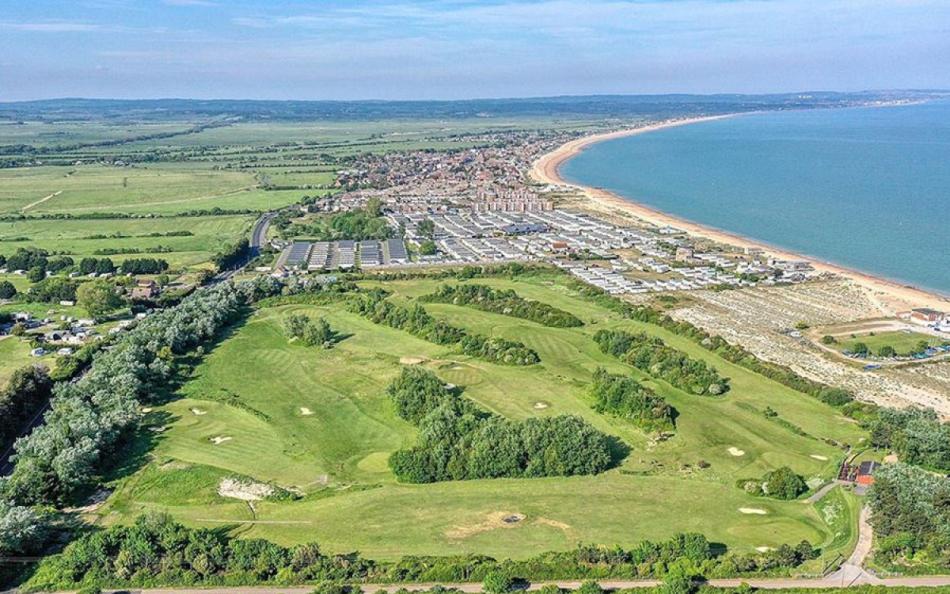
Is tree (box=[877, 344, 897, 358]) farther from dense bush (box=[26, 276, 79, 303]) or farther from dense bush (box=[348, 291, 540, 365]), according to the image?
dense bush (box=[26, 276, 79, 303])

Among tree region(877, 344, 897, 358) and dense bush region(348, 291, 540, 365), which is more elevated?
dense bush region(348, 291, 540, 365)

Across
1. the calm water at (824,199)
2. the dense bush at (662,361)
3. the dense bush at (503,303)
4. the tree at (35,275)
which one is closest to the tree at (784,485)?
the dense bush at (662,361)

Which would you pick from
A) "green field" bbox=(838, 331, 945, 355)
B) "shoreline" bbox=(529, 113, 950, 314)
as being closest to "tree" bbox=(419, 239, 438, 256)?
"shoreline" bbox=(529, 113, 950, 314)

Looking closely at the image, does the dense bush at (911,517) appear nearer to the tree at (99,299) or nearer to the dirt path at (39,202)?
the tree at (99,299)

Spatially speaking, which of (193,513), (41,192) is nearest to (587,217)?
(193,513)

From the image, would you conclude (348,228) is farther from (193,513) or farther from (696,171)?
(696,171)
